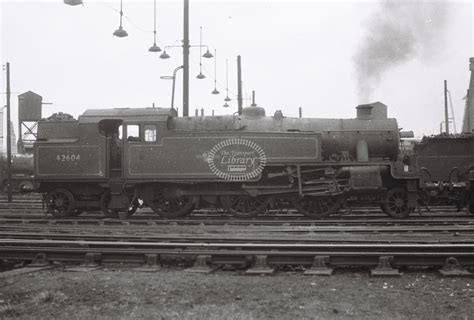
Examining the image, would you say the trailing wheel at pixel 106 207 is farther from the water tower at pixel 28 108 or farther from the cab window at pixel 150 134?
the water tower at pixel 28 108

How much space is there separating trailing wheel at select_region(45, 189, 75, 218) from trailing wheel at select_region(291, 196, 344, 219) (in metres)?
5.66

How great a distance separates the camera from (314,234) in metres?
9.75

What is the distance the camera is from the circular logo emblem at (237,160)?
43.1 feet

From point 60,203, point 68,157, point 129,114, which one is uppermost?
point 129,114

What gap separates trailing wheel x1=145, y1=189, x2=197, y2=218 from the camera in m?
13.5

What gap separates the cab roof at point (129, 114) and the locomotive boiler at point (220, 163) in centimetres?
3

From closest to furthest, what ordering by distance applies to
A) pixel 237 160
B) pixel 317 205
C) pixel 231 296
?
1. pixel 231 296
2. pixel 237 160
3. pixel 317 205

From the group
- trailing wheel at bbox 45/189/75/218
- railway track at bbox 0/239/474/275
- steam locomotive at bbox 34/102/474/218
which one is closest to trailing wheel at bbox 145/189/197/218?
steam locomotive at bbox 34/102/474/218

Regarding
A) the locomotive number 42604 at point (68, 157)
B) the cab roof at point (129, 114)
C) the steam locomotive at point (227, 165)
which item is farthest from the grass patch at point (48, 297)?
the locomotive number 42604 at point (68, 157)

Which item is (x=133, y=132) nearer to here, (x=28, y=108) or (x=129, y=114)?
(x=129, y=114)

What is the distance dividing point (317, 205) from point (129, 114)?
17.1ft

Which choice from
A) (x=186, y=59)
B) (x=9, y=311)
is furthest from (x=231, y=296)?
(x=186, y=59)

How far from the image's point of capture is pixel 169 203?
13766 mm

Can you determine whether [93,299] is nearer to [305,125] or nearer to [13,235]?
[13,235]
